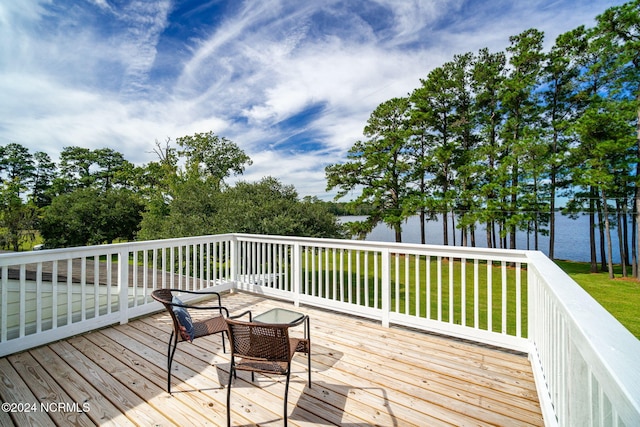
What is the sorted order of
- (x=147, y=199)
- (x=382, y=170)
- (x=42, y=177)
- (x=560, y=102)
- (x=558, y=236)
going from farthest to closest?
(x=42, y=177) < (x=147, y=199) < (x=382, y=170) < (x=558, y=236) < (x=560, y=102)

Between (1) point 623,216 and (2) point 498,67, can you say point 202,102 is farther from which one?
(1) point 623,216

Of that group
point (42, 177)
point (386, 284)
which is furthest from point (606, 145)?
point (42, 177)

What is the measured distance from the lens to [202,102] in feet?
34.1

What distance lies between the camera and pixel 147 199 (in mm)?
19953

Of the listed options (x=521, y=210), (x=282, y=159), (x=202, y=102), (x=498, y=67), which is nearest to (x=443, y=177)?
(x=521, y=210)

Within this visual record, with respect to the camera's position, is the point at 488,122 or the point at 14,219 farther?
the point at 14,219

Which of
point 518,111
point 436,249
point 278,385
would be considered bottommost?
point 278,385

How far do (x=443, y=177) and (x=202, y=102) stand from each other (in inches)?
545

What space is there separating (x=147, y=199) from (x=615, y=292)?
26102 mm

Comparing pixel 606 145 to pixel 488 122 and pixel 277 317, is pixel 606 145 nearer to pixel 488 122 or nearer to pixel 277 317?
pixel 488 122

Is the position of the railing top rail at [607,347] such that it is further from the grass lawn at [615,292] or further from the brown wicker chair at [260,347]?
the grass lawn at [615,292]

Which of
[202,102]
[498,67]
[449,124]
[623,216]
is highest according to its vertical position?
[498,67]

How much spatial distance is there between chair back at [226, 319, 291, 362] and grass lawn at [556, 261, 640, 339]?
11231 mm

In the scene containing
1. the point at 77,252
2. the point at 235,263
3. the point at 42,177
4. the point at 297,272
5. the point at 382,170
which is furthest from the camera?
the point at 42,177
